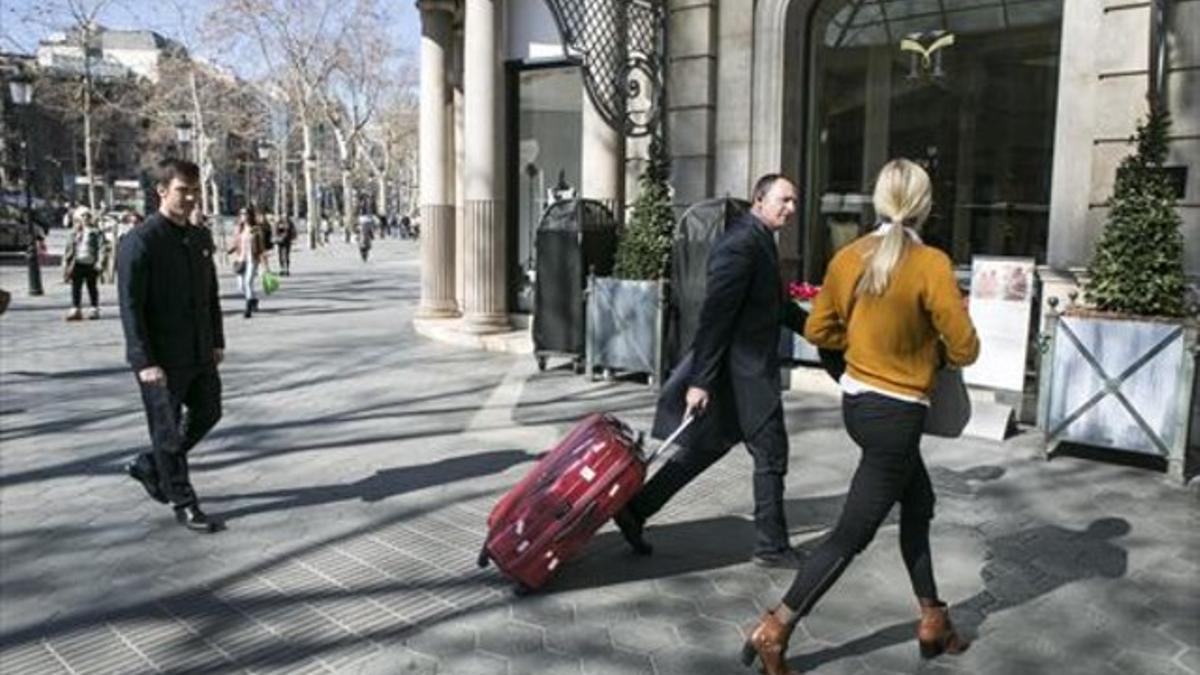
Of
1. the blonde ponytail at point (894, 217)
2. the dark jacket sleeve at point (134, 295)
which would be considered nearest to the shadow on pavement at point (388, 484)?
the dark jacket sleeve at point (134, 295)

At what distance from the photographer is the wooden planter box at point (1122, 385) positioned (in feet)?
20.8

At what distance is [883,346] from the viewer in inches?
132

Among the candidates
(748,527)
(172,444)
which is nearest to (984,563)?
(748,527)

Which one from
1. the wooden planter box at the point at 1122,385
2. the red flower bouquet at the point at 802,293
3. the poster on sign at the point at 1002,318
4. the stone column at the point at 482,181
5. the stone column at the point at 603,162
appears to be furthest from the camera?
the stone column at the point at 482,181

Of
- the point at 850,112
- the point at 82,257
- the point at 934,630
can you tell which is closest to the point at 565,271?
the point at 850,112

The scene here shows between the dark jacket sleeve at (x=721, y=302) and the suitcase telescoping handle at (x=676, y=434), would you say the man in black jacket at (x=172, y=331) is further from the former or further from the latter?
the dark jacket sleeve at (x=721, y=302)

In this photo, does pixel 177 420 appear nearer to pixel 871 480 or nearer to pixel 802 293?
pixel 871 480

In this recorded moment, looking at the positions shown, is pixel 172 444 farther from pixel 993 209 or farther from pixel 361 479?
pixel 993 209

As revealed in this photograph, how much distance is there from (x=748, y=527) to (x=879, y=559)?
2.51ft

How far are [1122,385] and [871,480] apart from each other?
4.03 metres

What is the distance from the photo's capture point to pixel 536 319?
10.6m

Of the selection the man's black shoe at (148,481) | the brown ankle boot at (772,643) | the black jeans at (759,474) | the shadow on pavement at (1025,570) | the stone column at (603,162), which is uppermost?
the stone column at (603,162)

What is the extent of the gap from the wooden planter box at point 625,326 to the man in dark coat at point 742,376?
15.4 ft

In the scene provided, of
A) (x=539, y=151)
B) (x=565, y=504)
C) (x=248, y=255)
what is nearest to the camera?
(x=565, y=504)
